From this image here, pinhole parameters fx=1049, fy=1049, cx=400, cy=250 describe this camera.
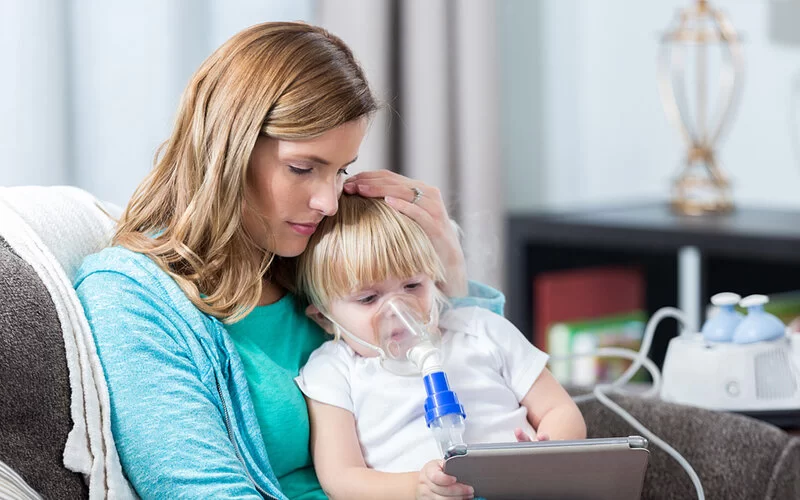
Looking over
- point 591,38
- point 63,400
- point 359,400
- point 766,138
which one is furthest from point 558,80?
point 63,400

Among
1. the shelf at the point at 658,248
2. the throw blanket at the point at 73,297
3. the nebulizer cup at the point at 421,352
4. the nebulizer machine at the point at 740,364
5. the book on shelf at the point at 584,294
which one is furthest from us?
the book on shelf at the point at 584,294

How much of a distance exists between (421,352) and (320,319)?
169mm

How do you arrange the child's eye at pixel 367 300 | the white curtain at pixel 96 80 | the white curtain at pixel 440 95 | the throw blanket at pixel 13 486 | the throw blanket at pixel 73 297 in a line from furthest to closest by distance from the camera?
the white curtain at pixel 440 95
the white curtain at pixel 96 80
the child's eye at pixel 367 300
the throw blanket at pixel 73 297
the throw blanket at pixel 13 486

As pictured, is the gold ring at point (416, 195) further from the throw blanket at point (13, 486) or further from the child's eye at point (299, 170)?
the throw blanket at point (13, 486)

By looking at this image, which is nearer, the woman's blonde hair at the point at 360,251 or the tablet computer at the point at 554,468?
the tablet computer at the point at 554,468

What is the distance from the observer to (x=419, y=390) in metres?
1.21

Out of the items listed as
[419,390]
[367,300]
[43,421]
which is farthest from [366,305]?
[43,421]

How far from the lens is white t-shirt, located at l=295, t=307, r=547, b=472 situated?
1190 mm

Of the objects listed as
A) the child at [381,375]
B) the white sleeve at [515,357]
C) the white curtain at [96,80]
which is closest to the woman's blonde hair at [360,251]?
the child at [381,375]

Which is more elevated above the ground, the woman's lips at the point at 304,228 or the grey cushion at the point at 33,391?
the woman's lips at the point at 304,228

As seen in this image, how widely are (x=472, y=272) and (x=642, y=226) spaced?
54 cm

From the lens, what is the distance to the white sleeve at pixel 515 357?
1.26 meters

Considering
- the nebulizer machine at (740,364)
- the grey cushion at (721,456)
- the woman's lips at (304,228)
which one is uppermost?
the woman's lips at (304,228)

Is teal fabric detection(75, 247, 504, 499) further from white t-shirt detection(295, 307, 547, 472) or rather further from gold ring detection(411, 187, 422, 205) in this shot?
gold ring detection(411, 187, 422, 205)
